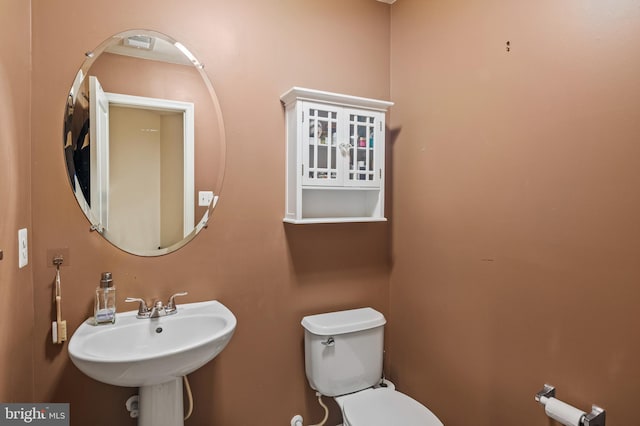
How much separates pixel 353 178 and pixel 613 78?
1.05 m

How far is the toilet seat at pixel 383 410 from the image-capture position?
1.47 metres

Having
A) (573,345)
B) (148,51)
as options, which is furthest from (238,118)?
(573,345)

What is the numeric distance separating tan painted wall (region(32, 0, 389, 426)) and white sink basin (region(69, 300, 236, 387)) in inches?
5.0

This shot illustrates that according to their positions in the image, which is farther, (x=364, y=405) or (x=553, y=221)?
(x=364, y=405)

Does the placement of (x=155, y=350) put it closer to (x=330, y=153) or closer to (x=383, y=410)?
(x=383, y=410)

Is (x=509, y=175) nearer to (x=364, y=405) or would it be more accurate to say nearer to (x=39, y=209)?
(x=364, y=405)

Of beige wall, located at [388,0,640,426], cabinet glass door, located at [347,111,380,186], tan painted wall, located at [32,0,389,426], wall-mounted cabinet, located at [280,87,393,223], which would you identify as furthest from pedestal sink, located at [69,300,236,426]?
beige wall, located at [388,0,640,426]

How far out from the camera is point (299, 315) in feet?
6.06

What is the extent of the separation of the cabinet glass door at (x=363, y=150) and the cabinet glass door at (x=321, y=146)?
0.28 ft

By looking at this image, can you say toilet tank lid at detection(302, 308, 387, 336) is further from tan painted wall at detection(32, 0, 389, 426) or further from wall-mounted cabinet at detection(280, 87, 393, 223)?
wall-mounted cabinet at detection(280, 87, 393, 223)

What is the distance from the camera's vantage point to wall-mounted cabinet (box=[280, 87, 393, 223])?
1677 mm

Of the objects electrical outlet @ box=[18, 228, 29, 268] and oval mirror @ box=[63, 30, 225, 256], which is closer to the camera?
electrical outlet @ box=[18, 228, 29, 268]

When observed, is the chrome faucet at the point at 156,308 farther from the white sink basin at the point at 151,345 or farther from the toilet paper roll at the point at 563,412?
the toilet paper roll at the point at 563,412

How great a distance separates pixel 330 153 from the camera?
5.70 ft
